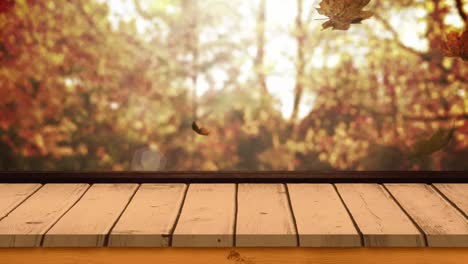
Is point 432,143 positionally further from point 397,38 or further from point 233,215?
point 233,215

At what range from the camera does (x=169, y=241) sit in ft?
4.99

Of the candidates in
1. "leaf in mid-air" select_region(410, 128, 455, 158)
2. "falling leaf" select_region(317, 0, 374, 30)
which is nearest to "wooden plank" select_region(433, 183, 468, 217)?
"leaf in mid-air" select_region(410, 128, 455, 158)

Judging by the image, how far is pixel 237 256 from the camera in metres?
1.53

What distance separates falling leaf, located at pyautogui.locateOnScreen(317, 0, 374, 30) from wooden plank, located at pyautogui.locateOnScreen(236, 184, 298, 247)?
499 millimetres

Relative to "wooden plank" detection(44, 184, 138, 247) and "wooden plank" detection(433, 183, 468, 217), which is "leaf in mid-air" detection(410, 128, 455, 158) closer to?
"wooden plank" detection(433, 183, 468, 217)

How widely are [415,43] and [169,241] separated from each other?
100 centimetres

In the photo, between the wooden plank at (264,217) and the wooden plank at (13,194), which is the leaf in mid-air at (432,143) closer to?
the wooden plank at (264,217)

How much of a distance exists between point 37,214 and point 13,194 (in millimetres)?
268

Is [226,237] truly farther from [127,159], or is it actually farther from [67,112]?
[67,112]

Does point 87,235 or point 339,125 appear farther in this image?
point 339,125

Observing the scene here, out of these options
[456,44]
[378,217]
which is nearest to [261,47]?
[456,44]

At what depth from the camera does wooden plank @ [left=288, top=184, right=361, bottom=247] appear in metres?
1.52

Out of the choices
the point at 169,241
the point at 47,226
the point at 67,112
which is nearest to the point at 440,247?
the point at 169,241

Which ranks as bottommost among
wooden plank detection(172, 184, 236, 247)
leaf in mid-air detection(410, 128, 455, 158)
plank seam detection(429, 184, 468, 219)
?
wooden plank detection(172, 184, 236, 247)
